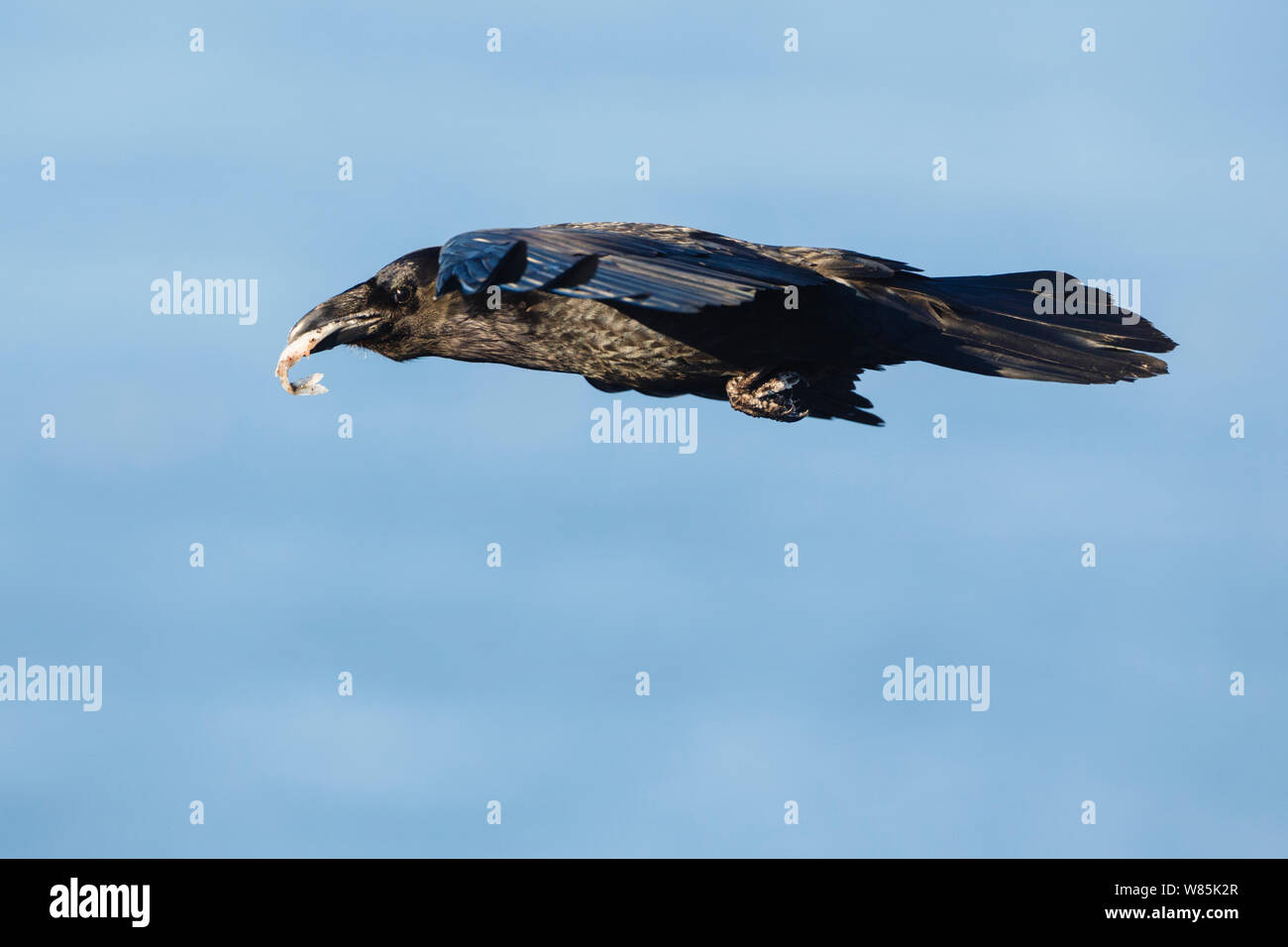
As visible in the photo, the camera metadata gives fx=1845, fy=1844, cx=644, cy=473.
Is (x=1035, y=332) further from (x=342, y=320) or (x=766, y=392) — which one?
(x=342, y=320)

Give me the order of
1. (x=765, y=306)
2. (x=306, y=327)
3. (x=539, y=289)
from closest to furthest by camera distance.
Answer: (x=539, y=289), (x=765, y=306), (x=306, y=327)

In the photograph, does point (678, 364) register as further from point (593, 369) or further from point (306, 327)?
point (306, 327)

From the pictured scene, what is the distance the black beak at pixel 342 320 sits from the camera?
15125mm

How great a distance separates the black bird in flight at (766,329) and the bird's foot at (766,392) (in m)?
0.01

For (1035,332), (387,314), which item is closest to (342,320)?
(387,314)

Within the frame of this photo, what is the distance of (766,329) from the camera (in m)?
14.2

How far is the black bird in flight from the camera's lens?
14.2m

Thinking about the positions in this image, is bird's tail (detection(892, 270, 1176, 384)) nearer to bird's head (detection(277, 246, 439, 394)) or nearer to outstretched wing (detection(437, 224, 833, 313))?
outstretched wing (detection(437, 224, 833, 313))

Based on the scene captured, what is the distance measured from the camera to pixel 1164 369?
14453 millimetres

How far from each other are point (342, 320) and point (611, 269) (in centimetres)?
348

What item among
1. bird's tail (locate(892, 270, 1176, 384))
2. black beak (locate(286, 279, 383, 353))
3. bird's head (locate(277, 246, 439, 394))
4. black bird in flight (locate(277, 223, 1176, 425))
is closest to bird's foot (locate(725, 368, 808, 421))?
black bird in flight (locate(277, 223, 1176, 425))

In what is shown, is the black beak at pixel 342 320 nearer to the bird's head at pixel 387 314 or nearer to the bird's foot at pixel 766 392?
the bird's head at pixel 387 314
